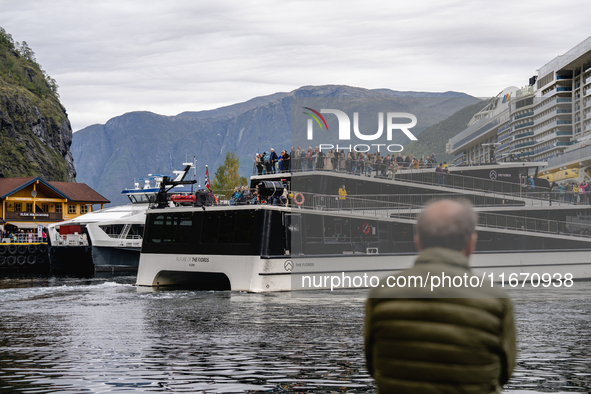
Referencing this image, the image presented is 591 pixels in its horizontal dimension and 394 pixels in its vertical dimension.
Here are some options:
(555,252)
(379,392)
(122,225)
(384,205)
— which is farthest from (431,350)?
(122,225)

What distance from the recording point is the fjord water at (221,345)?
1024 centimetres

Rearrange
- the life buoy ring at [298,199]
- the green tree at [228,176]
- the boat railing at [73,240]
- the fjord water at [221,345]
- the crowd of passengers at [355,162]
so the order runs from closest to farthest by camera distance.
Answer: the fjord water at [221,345]
the life buoy ring at [298,199]
the crowd of passengers at [355,162]
the boat railing at [73,240]
the green tree at [228,176]

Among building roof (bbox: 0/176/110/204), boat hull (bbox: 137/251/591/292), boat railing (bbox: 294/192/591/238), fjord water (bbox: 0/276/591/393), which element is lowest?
fjord water (bbox: 0/276/591/393)

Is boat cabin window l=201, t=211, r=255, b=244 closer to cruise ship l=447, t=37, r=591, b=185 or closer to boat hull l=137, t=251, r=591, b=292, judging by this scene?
boat hull l=137, t=251, r=591, b=292

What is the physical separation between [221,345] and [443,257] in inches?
454

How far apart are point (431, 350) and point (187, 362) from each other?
956 cm

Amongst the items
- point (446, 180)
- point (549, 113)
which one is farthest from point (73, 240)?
point (549, 113)

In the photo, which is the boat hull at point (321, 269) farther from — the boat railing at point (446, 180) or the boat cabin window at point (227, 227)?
the boat railing at point (446, 180)

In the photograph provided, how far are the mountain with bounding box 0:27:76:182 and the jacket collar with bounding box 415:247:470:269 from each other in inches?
3304

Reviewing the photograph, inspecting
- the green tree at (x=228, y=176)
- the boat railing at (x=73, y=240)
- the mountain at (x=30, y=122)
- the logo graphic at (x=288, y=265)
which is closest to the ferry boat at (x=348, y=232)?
the logo graphic at (x=288, y=265)

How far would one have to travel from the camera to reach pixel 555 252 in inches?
1321

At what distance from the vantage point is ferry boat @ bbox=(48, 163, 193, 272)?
49281 millimetres

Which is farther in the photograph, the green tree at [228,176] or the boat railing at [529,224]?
the green tree at [228,176]

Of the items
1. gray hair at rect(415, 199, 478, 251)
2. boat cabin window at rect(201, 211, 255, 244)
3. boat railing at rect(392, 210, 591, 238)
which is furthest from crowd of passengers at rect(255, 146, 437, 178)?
gray hair at rect(415, 199, 478, 251)
